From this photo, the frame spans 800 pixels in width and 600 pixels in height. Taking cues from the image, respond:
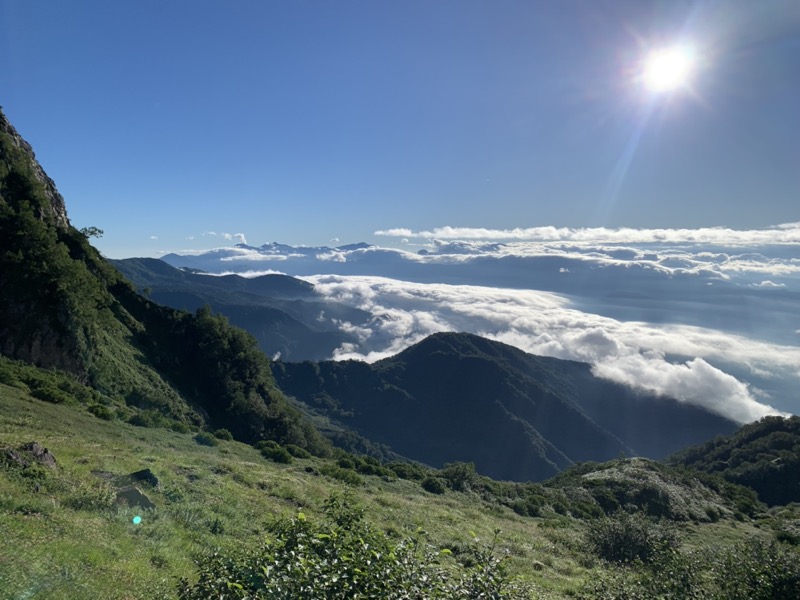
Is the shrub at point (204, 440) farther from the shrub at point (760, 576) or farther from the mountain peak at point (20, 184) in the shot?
the mountain peak at point (20, 184)

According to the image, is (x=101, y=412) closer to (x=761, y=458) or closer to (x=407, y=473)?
(x=407, y=473)

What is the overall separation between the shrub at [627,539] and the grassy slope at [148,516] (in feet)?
3.81

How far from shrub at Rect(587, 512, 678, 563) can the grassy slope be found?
1.16m

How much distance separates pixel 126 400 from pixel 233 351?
2995 cm

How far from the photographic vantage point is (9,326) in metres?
37.0

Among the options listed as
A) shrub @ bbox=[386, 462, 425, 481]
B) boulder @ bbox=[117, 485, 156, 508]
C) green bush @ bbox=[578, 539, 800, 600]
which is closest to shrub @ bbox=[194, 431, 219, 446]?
shrub @ bbox=[386, 462, 425, 481]

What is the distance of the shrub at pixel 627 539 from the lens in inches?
875

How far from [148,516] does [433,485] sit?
3105 centimetres

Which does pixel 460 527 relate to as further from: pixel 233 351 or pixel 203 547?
pixel 233 351

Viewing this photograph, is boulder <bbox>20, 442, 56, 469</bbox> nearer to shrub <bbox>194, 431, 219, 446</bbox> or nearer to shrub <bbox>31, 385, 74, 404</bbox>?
shrub <bbox>31, 385, 74, 404</bbox>

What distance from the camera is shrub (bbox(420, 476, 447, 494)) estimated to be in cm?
3856

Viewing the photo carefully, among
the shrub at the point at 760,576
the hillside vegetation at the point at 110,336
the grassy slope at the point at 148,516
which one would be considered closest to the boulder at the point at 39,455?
the grassy slope at the point at 148,516

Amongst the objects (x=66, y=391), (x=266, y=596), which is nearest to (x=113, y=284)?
(x=66, y=391)

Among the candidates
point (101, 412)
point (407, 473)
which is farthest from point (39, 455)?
point (407, 473)
